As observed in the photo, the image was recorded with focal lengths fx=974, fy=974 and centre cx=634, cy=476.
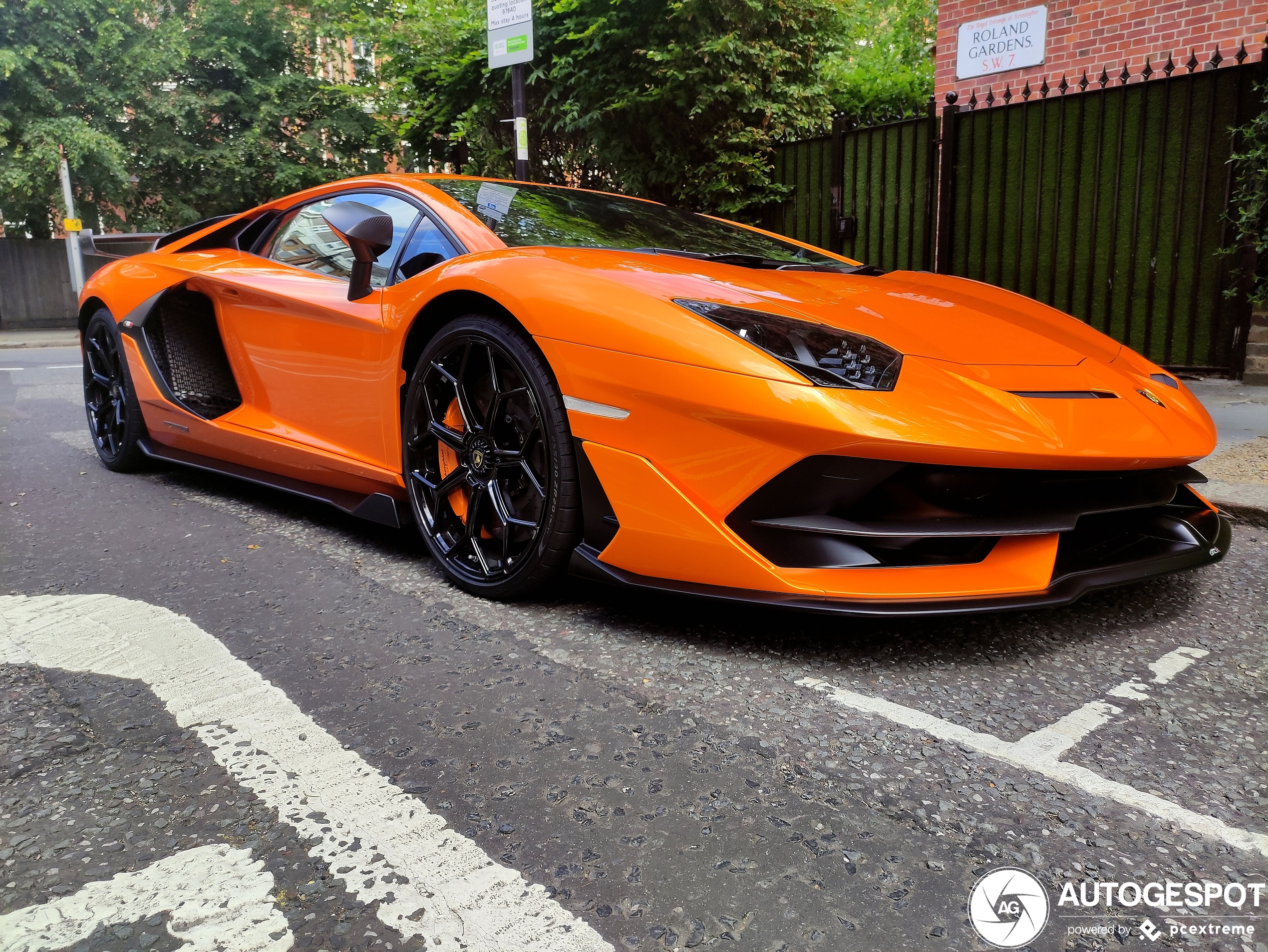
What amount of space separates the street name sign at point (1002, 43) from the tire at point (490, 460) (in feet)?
28.6

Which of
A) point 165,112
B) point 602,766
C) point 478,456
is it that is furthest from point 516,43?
point 165,112

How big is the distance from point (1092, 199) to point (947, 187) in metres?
1.05

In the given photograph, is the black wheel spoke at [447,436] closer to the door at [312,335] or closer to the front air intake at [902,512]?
the door at [312,335]

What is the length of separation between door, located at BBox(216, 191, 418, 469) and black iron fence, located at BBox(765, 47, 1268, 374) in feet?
16.2

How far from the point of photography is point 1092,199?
6379 millimetres

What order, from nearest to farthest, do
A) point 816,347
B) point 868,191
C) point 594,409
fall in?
point 816,347 < point 594,409 < point 868,191

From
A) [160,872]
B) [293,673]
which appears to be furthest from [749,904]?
[293,673]

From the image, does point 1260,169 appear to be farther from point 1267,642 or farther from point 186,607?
point 186,607

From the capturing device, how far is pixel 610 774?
1.74m

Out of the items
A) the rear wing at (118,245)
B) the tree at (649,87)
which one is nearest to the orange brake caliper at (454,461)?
the rear wing at (118,245)

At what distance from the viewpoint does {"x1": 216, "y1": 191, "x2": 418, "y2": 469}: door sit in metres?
3.07

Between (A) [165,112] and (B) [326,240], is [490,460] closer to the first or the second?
(B) [326,240]

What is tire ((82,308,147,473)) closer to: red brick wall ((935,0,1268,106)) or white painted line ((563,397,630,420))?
white painted line ((563,397,630,420))

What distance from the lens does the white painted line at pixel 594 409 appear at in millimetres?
2295
